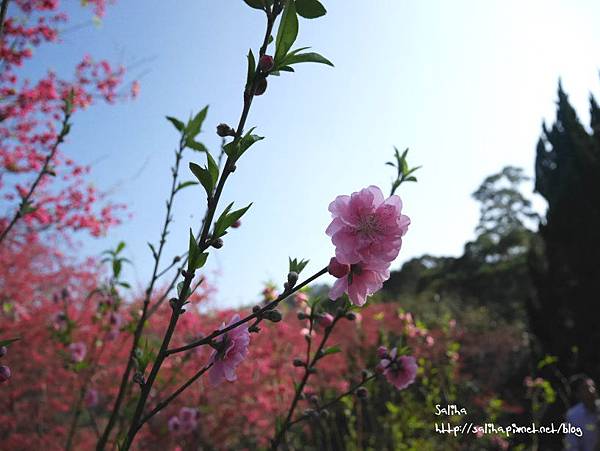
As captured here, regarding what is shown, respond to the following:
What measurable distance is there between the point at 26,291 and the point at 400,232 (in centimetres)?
994

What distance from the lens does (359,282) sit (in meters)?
1.05

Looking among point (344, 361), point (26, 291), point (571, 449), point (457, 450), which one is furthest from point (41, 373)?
point (571, 449)

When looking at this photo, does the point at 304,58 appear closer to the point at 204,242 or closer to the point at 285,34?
the point at 285,34

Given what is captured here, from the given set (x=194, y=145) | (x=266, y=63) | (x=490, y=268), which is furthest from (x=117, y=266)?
(x=490, y=268)

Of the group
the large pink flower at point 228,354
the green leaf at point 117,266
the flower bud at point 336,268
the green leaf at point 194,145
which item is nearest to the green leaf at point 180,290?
the large pink flower at point 228,354

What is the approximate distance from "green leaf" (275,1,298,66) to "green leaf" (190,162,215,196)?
1.04 feet

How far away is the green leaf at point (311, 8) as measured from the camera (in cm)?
94

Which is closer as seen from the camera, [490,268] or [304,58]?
[304,58]

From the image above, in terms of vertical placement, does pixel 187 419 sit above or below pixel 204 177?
below

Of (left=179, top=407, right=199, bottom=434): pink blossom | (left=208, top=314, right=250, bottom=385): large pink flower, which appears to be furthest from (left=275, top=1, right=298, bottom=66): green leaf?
(left=179, top=407, right=199, bottom=434): pink blossom

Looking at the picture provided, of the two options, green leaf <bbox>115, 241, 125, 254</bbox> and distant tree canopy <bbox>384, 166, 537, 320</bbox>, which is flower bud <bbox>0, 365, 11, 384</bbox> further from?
distant tree canopy <bbox>384, 166, 537, 320</bbox>

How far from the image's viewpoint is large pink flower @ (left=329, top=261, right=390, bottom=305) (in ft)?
3.40

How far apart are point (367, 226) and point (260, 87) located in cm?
43

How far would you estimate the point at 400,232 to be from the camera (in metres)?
1.02
